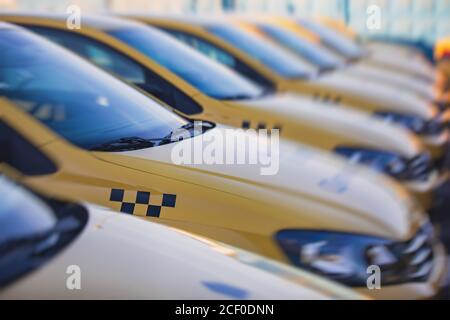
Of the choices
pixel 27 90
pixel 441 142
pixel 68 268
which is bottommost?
pixel 441 142

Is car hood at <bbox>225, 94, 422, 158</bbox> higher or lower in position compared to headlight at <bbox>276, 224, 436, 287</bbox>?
higher

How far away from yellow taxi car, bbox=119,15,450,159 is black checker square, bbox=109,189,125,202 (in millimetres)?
3074

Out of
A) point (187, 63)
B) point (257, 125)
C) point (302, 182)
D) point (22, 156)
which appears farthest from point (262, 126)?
point (22, 156)

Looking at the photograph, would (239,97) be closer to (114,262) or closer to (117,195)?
(117,195)

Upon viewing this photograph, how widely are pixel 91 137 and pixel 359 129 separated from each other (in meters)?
2.41

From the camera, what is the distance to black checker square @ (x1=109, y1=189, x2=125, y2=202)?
10.1 ft

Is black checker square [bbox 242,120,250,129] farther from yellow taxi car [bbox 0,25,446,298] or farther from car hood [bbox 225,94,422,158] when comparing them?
yellow taxi car [bbox 0,25,446,298]

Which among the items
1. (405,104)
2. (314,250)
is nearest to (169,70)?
(314,250)

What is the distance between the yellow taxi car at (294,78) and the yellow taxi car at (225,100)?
557 millimetres

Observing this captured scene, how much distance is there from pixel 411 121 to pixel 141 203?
3.94m

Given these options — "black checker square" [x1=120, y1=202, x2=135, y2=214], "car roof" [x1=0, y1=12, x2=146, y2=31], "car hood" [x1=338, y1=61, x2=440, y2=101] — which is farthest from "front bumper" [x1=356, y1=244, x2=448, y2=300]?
"car hood" [x1=338, y1=61, x2=440, y2=101]

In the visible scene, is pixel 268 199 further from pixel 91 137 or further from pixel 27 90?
pixel 27 90

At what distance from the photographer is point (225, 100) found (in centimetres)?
484

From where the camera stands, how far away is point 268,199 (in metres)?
3.22
